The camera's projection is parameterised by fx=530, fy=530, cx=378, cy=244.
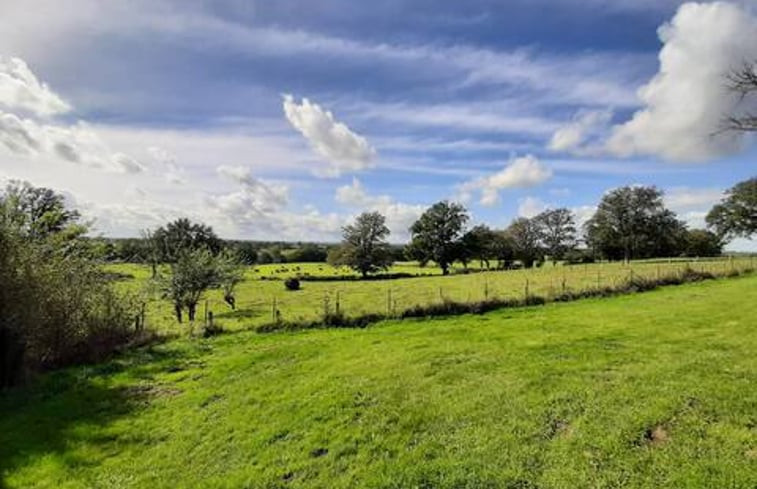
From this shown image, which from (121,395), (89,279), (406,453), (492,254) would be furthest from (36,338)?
(492,254)

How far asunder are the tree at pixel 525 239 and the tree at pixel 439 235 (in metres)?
14.9

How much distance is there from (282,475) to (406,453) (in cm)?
214

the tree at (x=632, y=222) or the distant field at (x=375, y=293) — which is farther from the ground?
the tree at (x=632, y=222)

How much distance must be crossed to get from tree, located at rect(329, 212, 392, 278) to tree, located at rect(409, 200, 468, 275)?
5.46m

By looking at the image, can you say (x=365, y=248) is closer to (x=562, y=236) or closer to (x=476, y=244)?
(x=476, y=244)

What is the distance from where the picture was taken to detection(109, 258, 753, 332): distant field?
29239 millimetres

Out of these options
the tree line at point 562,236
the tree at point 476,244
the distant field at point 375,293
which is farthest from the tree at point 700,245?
the distant field at point 375,293

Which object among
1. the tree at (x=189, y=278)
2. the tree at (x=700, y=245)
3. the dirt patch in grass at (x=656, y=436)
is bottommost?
the dirt patch in grass at (x=656, y=436)

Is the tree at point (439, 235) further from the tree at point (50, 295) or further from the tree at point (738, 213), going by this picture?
the tree at point (50, 295)

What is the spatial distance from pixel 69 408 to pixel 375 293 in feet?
119

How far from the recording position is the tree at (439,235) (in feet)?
296

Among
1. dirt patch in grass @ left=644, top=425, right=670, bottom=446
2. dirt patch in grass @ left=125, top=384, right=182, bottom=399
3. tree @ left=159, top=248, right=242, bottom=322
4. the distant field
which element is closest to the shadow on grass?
dirt patch in grass @ left=125, top=384, right=182, bottom=399

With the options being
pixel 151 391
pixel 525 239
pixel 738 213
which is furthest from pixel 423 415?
pixel 525 239

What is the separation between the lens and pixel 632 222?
3095 inches
